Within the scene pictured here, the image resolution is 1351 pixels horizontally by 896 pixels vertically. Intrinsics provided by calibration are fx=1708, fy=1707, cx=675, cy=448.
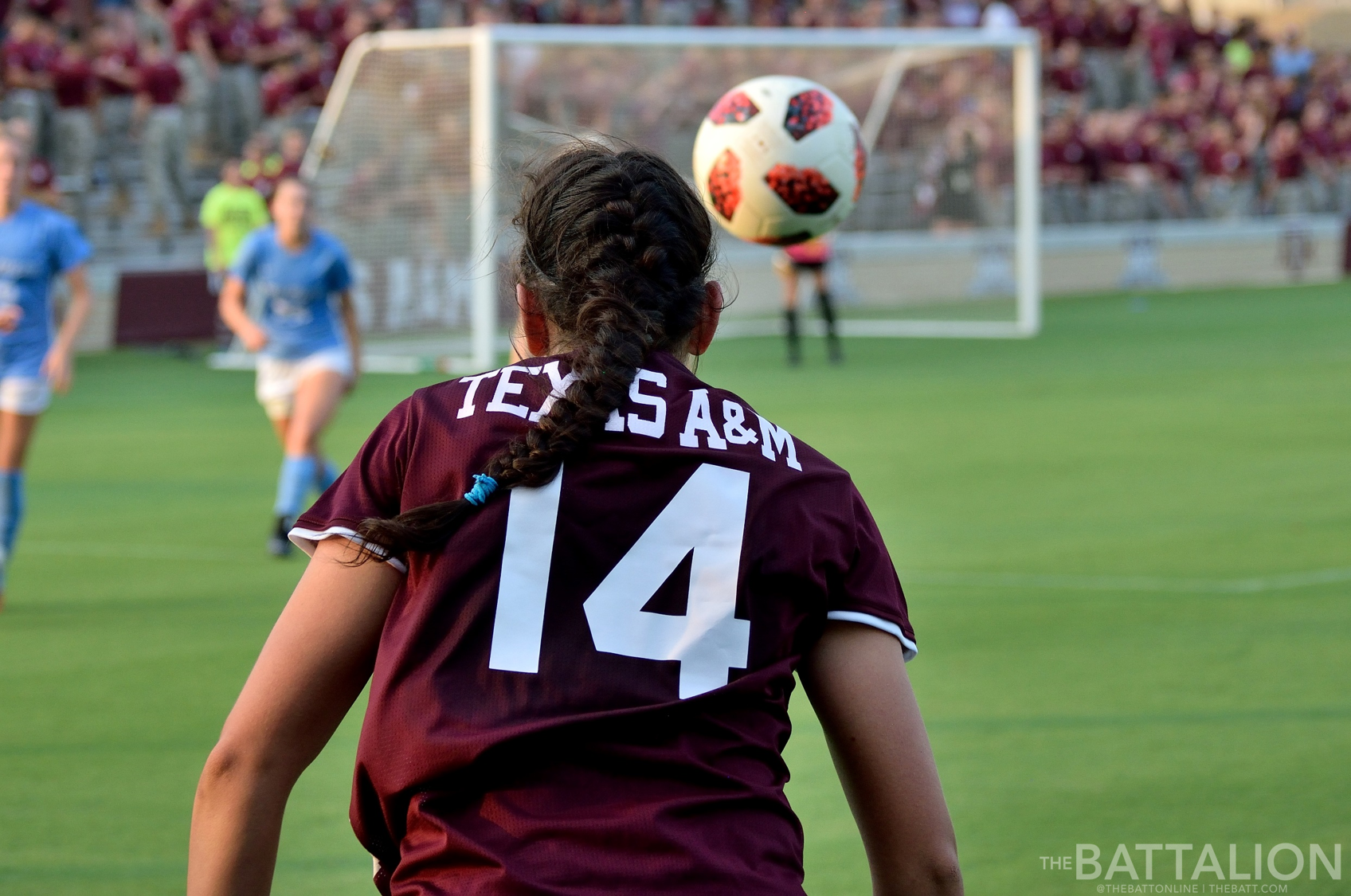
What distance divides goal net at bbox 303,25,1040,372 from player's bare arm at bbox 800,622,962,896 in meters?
13.9

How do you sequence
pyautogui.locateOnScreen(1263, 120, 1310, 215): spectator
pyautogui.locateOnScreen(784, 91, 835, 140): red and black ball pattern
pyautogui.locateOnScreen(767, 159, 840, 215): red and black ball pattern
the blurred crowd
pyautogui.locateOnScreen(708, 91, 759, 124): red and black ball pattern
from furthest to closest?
pyautogui.locateOnScreen(1263, 120, 1310, 215): spectator, the blurred crowd, pyautogui.locateOnScreen(708, 91, 759, 124): red and black ball pattern, pyautogui.locateOnScreen(784, 91, 835, 140): red and black ball pattern, pyautogui.locateOnScreen(767, 159, 840, 215): red and black ball pattern

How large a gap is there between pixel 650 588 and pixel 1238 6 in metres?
→ 54.5

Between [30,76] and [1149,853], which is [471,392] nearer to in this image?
[1149,853]

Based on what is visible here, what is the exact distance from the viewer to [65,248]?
26.2ft

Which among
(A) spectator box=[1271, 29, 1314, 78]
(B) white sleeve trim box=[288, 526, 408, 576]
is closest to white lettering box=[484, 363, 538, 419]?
(B) white sleeve trim box=[288, 526, 408, 576]

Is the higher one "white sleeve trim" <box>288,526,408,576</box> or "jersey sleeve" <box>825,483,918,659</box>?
"white sleeve trim" <box>288,526,408,576</box>

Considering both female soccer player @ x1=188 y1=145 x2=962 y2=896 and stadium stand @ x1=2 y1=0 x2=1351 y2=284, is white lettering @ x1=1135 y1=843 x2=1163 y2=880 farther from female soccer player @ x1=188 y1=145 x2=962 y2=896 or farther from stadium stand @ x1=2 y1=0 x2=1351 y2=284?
stadium stand @ x1=2 y1=0 x2=1351 y2=284

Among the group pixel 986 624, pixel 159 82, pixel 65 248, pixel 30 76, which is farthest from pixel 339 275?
pixel 159 82

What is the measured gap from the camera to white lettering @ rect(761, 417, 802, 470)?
2.05 meters

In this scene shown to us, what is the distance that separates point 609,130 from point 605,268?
1716 cm

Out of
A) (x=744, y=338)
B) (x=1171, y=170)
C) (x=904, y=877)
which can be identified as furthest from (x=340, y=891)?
(x=1171, y=170)

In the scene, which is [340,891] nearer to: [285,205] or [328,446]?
[285,205]

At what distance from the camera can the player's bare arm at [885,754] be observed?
205cm

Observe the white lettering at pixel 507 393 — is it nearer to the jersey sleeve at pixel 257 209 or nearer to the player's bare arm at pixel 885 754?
the player's bare arm at pixel 885 754
